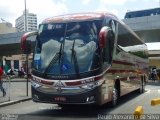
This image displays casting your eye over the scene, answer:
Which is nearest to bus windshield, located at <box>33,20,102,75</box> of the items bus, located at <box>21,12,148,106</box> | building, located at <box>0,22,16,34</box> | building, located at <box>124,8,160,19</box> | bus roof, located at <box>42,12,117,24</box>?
bus, located at <box>21,12,148,106</box>

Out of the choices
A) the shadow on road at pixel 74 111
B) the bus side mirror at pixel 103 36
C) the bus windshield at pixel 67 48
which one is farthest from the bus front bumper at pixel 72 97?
the bus side mirror at pixel 103 36

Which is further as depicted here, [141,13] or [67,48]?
[141,13]

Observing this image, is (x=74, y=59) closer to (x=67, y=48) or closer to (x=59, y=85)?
(x=67, y=48)

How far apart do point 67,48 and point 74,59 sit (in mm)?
493

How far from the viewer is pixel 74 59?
1332 centimetres

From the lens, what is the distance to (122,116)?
42.5ft

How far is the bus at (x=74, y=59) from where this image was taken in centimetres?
1311

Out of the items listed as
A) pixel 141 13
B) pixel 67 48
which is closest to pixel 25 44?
pixel 67 48

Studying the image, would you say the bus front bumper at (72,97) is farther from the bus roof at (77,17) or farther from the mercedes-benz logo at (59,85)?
the bus roof at (77,17)

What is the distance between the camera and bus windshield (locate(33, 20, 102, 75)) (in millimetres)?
Answer: 13281

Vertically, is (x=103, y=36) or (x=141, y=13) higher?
(x=141, y=13)

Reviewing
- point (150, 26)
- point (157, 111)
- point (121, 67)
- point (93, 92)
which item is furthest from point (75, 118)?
point (150, 26)

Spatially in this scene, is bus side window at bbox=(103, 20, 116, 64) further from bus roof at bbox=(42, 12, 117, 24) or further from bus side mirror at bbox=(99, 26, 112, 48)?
bus side mirror at bbox=(99, 26, 112, 48)

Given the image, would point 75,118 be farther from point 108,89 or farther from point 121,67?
point 121,67
